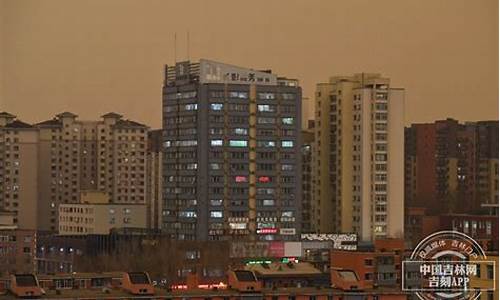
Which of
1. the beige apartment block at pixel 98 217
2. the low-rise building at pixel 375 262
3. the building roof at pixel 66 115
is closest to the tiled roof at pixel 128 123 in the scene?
the building roof at pixel 66 115

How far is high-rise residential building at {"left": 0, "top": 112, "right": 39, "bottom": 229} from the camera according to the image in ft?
14.4

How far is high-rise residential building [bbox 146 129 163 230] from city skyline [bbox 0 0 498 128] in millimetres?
50

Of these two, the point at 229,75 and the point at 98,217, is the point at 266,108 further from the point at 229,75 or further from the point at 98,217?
the point at 98,217

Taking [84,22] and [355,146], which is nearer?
[84,22]

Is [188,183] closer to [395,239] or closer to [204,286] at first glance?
[204,286]

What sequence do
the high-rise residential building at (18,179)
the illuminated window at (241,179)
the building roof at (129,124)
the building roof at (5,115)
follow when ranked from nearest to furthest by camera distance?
the building roof at (5,115), the high-rise residential building at (18,179), the building roof at (129,124), the illuminated window at (241,179)

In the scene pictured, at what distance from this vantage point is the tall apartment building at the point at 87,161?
441 cm

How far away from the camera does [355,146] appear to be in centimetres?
478

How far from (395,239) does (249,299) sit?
22.7 inches

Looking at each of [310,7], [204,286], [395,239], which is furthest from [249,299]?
[310,7]

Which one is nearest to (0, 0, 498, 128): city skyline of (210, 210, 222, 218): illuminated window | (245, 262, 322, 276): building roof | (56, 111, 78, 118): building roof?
(56, 111, 78, 118): building roof

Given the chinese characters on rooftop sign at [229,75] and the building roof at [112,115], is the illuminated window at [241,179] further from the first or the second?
the building roof at [112,115]

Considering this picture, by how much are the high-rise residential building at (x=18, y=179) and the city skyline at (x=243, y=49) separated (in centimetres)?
7

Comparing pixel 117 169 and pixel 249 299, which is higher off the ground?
pixel 117 169
